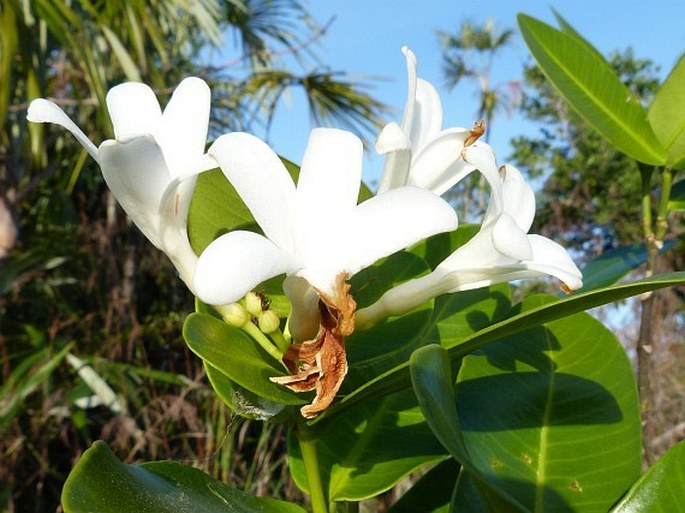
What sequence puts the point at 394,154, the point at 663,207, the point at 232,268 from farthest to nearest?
1. the point at 663,207
2. the point at 394,154
3. the point at 232,268

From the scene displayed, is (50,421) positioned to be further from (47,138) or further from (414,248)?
(414,248)

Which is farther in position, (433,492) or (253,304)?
(433,492)

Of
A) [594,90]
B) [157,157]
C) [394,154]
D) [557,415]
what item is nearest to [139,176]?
[157,157]

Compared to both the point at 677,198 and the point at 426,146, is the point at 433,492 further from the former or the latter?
the point at 677,198

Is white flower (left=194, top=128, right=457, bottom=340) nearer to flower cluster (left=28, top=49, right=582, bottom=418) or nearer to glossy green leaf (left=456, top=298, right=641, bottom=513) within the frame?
flower cluster (left=28, top=49, right=582, bottom=418)

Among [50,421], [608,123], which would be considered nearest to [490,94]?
[50,421]

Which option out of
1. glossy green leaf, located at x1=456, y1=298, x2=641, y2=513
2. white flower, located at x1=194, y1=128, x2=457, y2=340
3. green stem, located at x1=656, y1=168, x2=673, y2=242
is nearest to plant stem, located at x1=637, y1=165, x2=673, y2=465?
green stem, located at x1=656, y1=168, x2=673, y2=242
